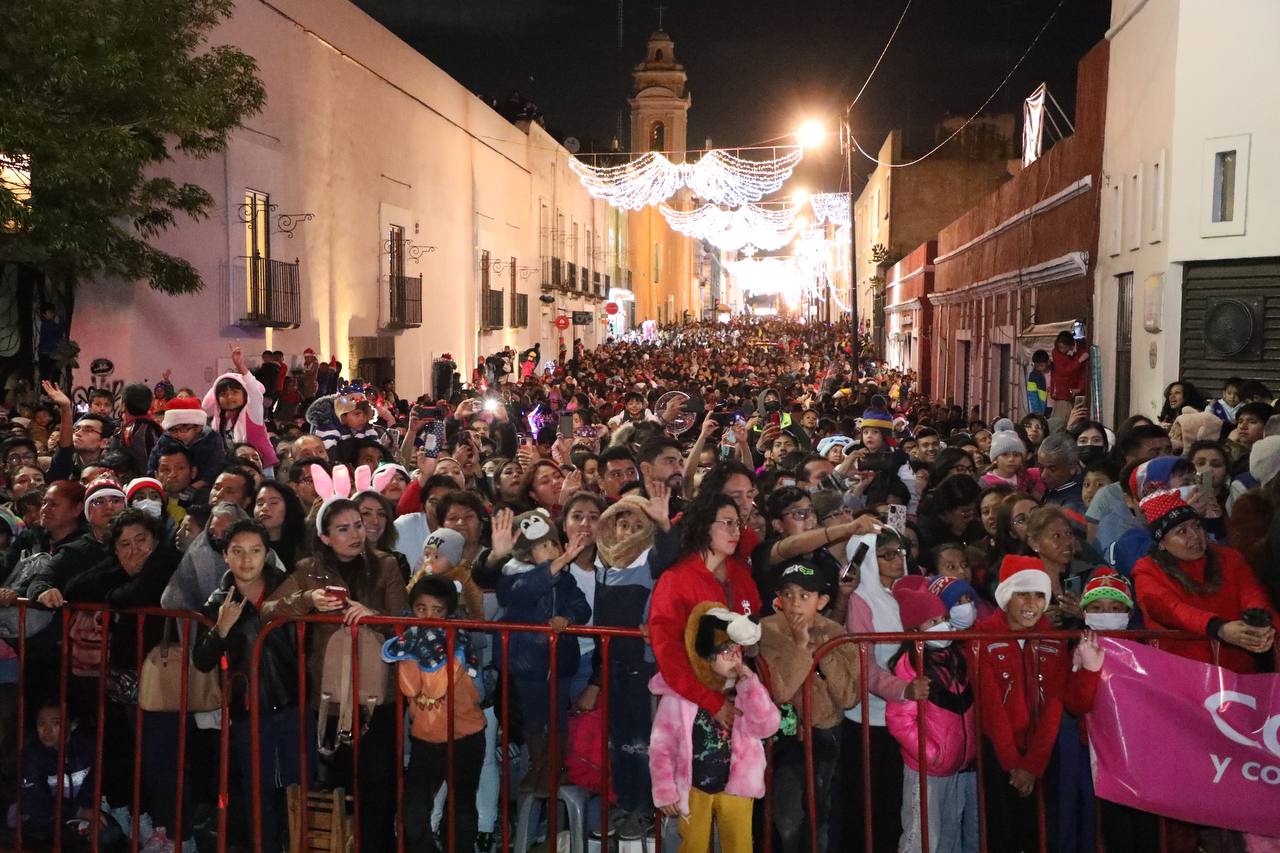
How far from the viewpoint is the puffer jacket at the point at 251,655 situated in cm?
484

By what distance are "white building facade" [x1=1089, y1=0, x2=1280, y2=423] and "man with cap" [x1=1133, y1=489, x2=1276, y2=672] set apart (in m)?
7.22

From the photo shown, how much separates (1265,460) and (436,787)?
4951 mm

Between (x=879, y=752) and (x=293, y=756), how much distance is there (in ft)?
8.31

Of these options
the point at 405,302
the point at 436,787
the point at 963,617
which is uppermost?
the point at 405,302

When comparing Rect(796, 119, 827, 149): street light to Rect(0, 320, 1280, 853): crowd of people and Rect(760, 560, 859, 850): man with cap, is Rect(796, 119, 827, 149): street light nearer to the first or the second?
Rect(0, 320, 1280, 853): crowd of people

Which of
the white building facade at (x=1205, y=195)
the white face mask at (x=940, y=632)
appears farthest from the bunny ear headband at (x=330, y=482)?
the white building facade at (x=1205, y=195)

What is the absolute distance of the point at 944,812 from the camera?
4.79m

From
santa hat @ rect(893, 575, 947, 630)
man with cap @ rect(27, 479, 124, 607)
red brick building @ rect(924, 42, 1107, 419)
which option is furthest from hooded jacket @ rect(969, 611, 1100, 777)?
red brick building @ rect(924, 42, 1107, 419)

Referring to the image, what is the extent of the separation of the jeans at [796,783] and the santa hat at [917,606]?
2.00 feet

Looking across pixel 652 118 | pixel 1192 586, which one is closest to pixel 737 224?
pixel 652 118

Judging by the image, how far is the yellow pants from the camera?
4441 millimetres

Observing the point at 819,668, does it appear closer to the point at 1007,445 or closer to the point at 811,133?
the point at 1007,445

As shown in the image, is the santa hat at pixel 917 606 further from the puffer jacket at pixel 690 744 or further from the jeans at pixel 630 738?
the jeans at pixel 630 738

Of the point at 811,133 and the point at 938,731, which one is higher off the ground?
the point at 811,133
